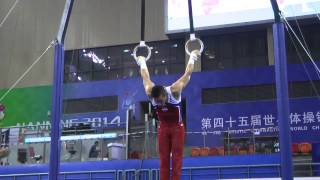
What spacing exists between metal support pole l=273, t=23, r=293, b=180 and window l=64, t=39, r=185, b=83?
14.4 meters

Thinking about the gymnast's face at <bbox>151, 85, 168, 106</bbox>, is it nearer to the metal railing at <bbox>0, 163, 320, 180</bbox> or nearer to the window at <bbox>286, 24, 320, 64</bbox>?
the metal railing at <bbox>0, 163, 320, 180</bbox>

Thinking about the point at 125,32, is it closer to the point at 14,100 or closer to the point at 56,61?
the point at 14,100

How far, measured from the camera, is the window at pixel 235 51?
1912 cm

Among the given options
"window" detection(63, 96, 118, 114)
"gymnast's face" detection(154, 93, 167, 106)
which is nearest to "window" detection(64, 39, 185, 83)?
"window" detection(63, 96, 118, 114)

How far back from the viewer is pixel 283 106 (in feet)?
17.5

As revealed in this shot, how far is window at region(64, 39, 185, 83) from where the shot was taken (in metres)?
20.2

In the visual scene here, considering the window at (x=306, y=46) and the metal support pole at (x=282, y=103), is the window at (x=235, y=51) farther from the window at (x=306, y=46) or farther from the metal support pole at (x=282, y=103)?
the metal support pole at (x=282, y=103)

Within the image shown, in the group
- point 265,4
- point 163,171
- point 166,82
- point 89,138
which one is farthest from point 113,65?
point 163,171

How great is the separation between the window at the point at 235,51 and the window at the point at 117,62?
1.14m

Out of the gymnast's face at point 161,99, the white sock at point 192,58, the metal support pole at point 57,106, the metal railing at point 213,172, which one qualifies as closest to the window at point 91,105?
the metal railing at point 213,172

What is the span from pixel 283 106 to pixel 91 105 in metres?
15.9

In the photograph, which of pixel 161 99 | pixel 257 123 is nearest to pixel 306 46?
pixel 257 123

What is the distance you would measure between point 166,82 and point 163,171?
1490 centimetres

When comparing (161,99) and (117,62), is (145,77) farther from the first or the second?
(117,62)
